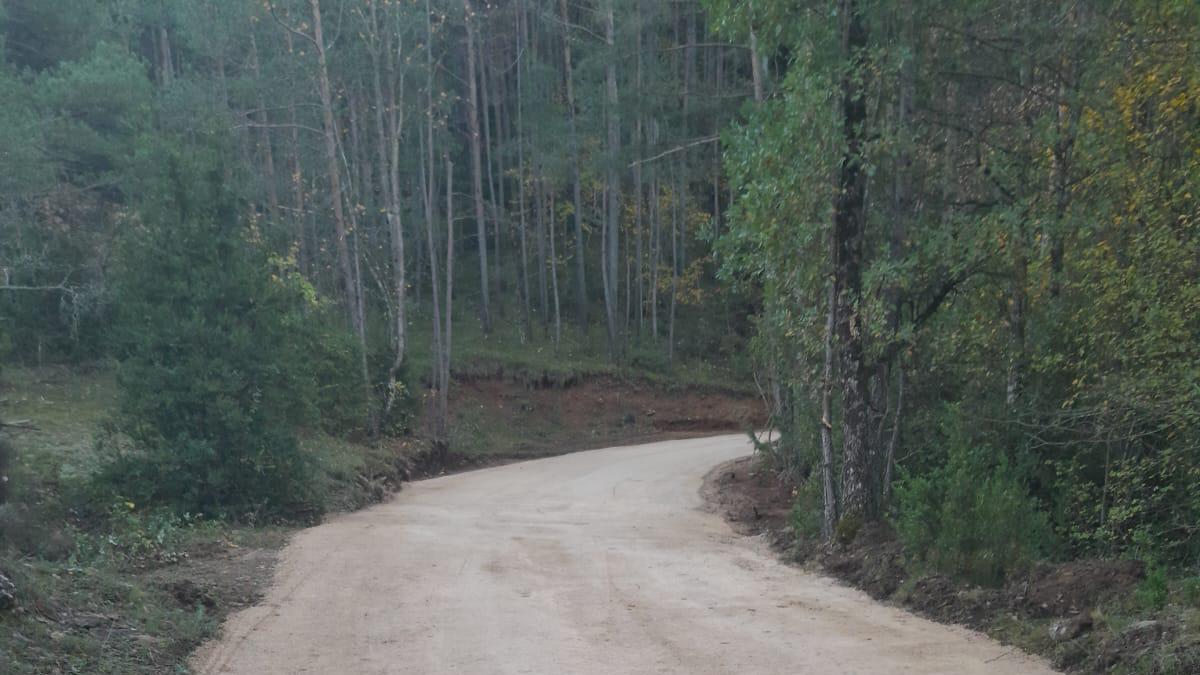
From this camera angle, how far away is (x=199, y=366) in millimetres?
15148

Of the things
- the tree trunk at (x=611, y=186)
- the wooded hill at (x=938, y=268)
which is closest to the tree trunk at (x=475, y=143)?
the tree trunk at (x=611, y=186)

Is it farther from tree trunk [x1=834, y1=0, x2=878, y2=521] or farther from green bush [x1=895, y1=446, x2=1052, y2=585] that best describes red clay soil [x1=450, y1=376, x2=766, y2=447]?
green bush [x1=895, y1=446, x2=1052, y2=585]

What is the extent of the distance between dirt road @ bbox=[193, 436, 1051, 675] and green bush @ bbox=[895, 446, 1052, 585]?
3.11 feet

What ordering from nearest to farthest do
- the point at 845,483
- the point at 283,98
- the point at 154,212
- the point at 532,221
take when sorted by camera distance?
the point at 845,483, the point at 154,212, the point at 283,98, the point at 532,221

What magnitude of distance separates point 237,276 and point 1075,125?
39.5 ft

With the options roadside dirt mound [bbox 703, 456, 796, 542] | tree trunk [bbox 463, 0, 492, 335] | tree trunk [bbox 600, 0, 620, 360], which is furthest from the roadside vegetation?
tree trunk [bbox 463, 0, 492, 335]

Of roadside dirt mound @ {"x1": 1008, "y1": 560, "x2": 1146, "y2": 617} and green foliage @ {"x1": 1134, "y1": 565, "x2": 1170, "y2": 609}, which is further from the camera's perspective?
roadside dirt mound @ {"x1": 1008, "y1": 560, "x2": 1146, "y2": 617}

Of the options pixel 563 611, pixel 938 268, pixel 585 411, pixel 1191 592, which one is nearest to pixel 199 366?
pixel 563 611

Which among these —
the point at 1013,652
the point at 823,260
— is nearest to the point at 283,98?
the point at 823,260

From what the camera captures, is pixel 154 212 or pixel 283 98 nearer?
pixel 154 212

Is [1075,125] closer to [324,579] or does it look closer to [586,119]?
[324,579]

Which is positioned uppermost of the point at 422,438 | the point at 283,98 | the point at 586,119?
the point at 283,98

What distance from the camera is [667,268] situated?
145ft

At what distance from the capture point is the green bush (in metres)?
9.87
